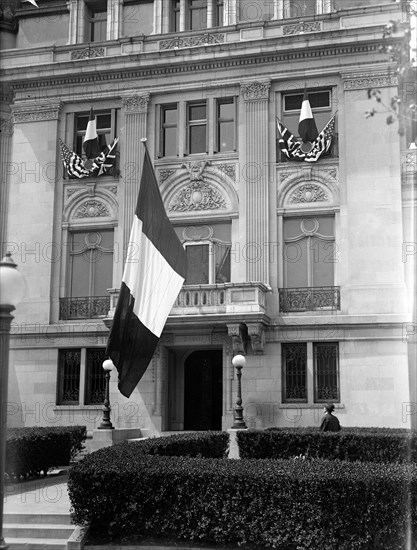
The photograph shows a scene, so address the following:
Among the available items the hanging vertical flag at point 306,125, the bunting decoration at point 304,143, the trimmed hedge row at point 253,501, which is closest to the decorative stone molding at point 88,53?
the bunting decoration at point 304,143

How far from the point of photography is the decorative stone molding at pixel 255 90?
2884cm

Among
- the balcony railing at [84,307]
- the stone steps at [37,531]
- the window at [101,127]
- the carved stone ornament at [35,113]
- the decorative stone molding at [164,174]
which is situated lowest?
the stone steps at [37,531]

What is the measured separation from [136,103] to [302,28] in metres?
7.05

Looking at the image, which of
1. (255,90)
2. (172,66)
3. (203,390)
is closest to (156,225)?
(203,390)

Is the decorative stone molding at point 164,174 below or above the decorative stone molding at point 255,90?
below

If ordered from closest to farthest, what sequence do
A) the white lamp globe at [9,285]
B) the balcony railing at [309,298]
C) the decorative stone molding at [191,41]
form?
the white lamp globe at [9,285] < the balcony railing at [309,298] < the decorative stone molding at [191,41]

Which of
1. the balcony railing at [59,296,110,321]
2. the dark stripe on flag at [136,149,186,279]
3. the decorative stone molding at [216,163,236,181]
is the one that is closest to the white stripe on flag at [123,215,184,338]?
the dark stripe on flag at [136,149,186,279]

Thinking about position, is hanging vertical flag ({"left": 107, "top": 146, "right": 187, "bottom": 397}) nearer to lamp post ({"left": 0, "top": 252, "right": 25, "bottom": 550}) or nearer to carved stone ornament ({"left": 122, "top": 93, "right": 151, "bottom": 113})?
lamp post ({"left": 0, "top": 252, "right": 25, "bottom": 550})

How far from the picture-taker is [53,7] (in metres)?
32.0

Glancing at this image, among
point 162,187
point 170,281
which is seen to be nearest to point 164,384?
point 162,187

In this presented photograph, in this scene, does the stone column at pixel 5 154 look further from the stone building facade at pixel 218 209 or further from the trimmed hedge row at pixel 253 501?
the trimmed hedge row at pixel 253 501

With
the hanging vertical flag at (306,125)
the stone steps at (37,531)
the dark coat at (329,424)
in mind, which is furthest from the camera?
the hanging vertical flag at (306,125)

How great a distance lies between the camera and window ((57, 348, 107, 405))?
28547mm

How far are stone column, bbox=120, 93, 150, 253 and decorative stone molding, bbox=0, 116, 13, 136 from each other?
5105mm
